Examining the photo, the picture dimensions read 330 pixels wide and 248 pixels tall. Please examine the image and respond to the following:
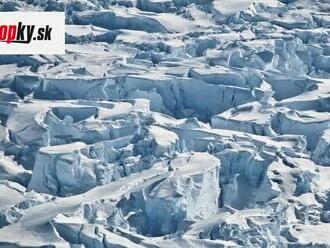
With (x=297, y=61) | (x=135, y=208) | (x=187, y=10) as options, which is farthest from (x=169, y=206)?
(x=187, y=10)

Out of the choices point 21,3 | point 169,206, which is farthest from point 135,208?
point 21,3

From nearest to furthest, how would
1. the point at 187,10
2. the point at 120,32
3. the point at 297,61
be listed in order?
the point at 297,61 → the point at 120,32 → the point at 187,10

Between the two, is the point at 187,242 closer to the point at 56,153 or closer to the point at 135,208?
the point at 135,208

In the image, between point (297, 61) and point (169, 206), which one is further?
point (297, 61)

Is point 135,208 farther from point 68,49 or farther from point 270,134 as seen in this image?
point 68,49

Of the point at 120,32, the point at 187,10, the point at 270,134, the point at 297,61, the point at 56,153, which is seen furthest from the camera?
the point at 187,10

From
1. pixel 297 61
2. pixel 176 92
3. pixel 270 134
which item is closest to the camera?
pixel 270 134
